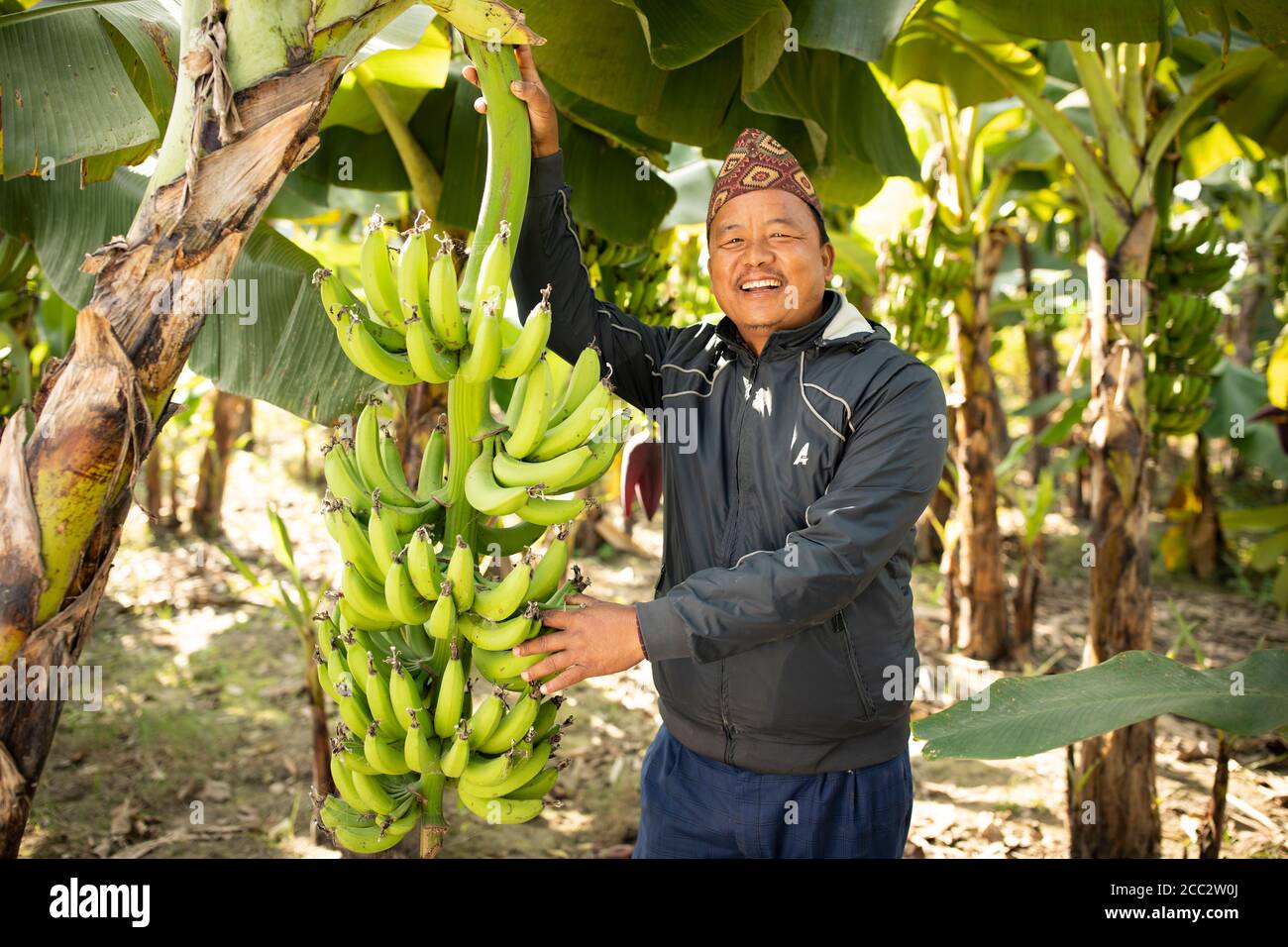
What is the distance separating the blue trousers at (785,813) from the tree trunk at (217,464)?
244 inches

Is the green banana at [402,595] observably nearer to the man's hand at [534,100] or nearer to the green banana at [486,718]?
the green banana at [486,718]

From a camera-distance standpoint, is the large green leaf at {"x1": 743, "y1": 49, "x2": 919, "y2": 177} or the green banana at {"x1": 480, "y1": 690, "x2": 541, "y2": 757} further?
the large green leaf at {"x1": 743, "y1": 49, "x2": 919, "y2": 177}

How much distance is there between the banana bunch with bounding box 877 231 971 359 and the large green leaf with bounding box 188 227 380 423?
11.3 ft

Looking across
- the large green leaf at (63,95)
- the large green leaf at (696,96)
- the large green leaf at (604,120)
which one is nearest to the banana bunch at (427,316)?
the large green leaf at (63,95)

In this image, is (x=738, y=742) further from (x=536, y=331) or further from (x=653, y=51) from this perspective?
(x=653, y=51)

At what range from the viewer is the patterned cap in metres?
2.05

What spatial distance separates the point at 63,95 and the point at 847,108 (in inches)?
85.8

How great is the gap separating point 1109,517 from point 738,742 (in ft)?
6.71

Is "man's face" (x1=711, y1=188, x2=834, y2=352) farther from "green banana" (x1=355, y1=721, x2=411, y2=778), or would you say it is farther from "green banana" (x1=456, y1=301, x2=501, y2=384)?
"green banana" (x1=355, y1=721, x2=411, y2=778)

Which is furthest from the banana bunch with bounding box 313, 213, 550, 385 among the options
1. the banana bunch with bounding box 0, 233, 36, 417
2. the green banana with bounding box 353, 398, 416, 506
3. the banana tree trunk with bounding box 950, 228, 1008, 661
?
the banana tree trunk with bounding box 950, 228, 1008, 661

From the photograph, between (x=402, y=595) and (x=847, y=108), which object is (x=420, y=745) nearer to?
(x=402, y=595)

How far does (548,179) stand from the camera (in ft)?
6.78

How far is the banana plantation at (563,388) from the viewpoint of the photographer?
5.35ft
